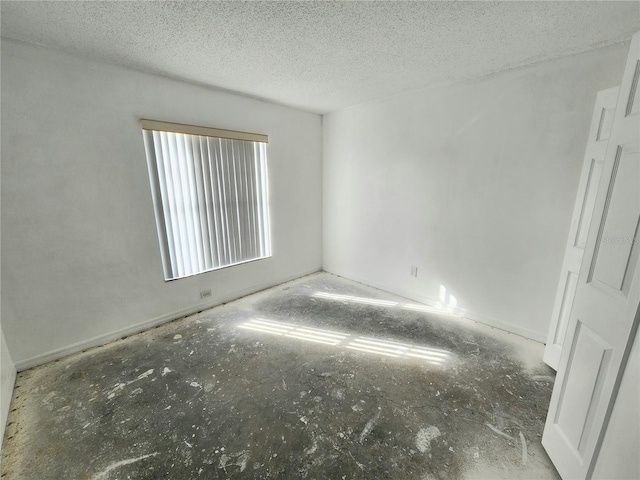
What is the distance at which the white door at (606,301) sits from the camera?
1047 millimetres

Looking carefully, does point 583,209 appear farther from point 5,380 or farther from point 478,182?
point 5,380

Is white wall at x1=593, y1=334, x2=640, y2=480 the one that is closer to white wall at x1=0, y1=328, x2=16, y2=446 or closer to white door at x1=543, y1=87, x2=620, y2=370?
white door at x1=543, y1=87, x2=620, y2=370

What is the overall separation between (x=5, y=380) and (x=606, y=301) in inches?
138

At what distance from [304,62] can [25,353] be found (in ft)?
10.6

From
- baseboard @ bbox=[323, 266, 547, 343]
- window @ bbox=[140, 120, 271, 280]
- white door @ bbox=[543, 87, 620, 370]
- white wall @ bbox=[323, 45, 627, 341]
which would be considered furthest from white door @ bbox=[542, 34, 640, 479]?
window @ bbox=[140, 120, 271, 280]

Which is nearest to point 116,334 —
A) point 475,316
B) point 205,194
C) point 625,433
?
point 205,194

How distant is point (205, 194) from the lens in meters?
2.89

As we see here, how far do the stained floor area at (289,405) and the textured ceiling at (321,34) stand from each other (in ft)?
7.97

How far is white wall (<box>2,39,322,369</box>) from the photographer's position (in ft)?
6.40

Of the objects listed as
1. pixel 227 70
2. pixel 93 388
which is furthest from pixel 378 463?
pixel 227 70

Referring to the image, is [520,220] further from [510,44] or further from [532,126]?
[510,44]

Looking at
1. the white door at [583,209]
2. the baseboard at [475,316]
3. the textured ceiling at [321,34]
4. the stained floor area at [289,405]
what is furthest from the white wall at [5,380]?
the white door at [583,209]

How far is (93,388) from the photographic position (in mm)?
1938

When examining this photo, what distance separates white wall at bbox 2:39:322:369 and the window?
0.11 m
